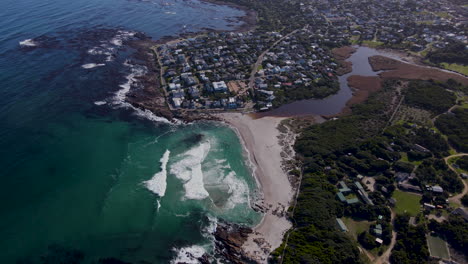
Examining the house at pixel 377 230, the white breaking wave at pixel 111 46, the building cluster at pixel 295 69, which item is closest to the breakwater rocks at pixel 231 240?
the house at pixel 377 230

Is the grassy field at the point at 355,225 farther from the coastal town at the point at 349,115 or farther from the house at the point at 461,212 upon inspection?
the house at the point at 461,212

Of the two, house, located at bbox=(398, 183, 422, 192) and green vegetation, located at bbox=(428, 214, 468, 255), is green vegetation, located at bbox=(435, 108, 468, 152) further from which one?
green vegetation, located at bbox=(428, 214, 468, 255)

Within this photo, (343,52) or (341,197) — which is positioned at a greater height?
(343,52)

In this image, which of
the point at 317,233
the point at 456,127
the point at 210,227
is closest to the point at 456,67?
the point at 456,127

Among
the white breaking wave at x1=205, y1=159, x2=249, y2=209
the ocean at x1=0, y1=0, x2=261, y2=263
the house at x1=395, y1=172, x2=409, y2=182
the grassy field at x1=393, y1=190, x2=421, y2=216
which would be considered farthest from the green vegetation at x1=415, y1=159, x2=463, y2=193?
the white breaking wave at x1=205, y1=159, x2=249, y2=209

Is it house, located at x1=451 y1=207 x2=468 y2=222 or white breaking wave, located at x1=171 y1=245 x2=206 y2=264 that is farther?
house, located at x1=451 y1=207 x2=468 y2=222

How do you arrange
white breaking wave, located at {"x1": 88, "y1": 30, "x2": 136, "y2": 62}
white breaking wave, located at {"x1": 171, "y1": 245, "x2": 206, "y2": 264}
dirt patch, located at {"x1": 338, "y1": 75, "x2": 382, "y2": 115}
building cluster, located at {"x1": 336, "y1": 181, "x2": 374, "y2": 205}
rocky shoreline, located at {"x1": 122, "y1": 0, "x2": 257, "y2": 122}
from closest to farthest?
white breaking wave, located at {"x1": 171, "y1": 245, "x2": 206, "y2": 264} < building cluster, located at {"x1": 336, "y1": 181, "x2": 374, "y2": 205} < rocky shoreline, located at {"x1": 122, "y1": 0, "x2": 257, "y2": 122} < dirt patch, located at {"x1": 338, "y1": 75, "x2": 382, "y2": 115} < white breaking wave, located at {"x1": 88, "y1": 30, "x2": 136, "y2": 62}

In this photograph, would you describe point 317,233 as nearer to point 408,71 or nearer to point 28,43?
point 408,71
